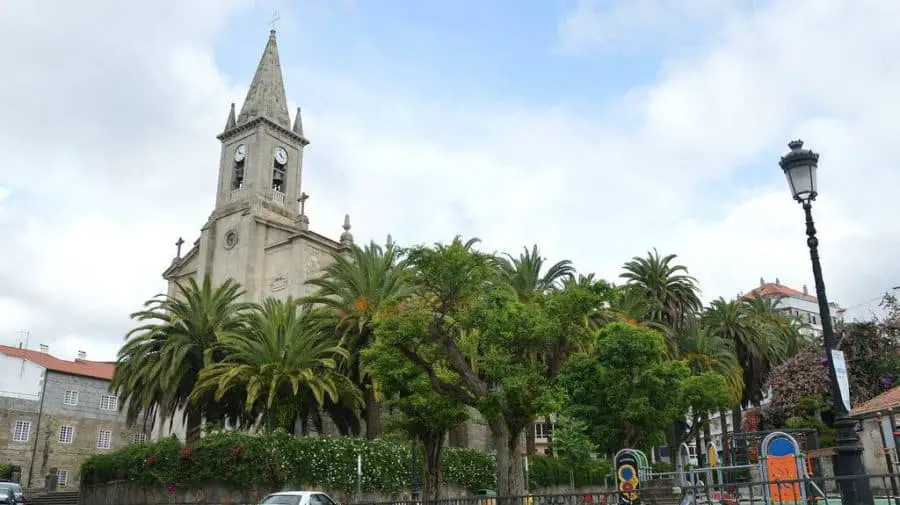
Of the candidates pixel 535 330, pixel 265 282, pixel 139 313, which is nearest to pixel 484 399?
pixel 535 330

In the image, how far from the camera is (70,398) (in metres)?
54.7

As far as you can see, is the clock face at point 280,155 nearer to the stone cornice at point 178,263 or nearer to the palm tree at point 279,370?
the stone cornice at point 178,263

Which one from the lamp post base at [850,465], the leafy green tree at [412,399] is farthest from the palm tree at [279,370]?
the lamp post base at [850,465]

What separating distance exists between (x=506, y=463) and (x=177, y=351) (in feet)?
53.5

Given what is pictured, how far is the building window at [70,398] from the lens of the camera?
178 ft

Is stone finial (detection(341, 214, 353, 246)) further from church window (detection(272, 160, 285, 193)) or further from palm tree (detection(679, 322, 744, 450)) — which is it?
palm tree (detection(679, 322, 744, 450))

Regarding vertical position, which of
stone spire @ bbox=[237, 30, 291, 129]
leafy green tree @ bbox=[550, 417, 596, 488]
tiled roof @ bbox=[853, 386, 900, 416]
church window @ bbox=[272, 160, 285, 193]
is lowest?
leafy green tree @ bbox=[550, 417, 596, 488]

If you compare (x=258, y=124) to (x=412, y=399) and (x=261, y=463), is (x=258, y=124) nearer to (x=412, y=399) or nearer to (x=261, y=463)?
(x=261, y=463)

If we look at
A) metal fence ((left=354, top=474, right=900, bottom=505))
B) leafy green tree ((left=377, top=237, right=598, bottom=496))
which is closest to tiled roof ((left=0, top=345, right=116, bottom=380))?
leafy green tree ((left=377, top=237, right=598, bottom=496))

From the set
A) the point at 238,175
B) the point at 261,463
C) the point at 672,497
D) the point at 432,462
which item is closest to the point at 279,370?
the point at 261,463

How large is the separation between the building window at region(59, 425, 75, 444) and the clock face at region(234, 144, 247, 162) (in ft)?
80.6

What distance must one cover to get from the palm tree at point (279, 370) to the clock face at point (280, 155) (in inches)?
796

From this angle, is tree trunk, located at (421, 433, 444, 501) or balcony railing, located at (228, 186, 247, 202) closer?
tree trunk, located at (421, 433, 444, 501)

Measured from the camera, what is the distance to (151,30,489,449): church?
44469mm
